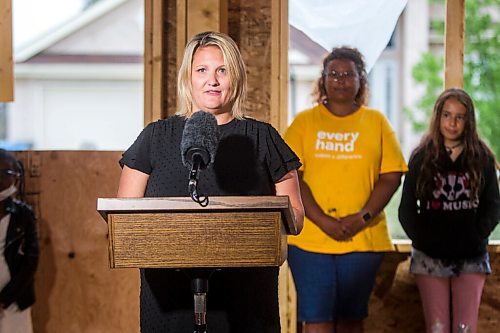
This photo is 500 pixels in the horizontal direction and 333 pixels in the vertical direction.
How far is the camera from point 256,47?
4.68 metres

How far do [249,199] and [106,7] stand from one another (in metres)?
9.96

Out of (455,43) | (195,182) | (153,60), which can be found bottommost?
(195,182)

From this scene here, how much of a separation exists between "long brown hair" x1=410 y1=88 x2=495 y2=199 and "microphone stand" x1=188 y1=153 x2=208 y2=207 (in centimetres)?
241

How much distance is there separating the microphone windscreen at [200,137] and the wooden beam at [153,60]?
243cm

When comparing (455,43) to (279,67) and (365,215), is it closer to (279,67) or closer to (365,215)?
(279,67)

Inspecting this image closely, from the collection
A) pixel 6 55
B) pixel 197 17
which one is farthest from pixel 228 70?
pixel 6 55

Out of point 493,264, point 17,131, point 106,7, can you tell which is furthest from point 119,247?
point 17,131

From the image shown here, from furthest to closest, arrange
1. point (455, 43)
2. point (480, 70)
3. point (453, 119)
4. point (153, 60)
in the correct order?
point (480, 70)
point (455, 43)
point (153, 60)
point (453, 119)

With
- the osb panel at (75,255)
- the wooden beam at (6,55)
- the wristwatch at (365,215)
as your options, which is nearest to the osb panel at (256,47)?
the wristwatch at (365,215)

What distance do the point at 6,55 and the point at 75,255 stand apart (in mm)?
1085

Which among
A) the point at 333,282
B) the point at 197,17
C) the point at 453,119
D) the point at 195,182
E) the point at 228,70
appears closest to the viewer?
the point at 195,182

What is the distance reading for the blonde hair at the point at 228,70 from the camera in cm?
260

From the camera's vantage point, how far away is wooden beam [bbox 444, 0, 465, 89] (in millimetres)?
4777

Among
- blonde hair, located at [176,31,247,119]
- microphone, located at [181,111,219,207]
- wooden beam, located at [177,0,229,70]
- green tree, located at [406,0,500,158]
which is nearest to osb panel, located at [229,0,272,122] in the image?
wooden beam, located at [177,0,229,70]
